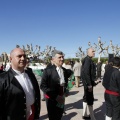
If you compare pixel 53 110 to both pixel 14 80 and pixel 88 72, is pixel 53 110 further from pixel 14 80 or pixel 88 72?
pixel 14 80

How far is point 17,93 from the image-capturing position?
304 centimetres

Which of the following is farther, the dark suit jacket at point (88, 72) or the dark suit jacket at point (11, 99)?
the dark suit jacket at point (88, 72)

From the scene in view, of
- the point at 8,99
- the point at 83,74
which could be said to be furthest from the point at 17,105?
the point at 83,74

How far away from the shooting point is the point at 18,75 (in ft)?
10.7

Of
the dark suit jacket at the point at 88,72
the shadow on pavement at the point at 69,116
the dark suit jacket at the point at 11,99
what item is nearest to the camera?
the dark suit jacket at the point at 11,99

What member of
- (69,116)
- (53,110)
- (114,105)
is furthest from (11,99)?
(69,116)

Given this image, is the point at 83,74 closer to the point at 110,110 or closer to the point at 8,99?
the point at 110,110

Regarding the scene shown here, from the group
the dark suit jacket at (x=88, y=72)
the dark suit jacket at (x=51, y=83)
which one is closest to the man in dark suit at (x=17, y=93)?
the dark suit jacket at (x=51, y=83)

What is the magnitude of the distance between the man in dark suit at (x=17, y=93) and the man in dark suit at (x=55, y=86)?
4.21 ft

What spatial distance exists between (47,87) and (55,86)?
0.52 feet

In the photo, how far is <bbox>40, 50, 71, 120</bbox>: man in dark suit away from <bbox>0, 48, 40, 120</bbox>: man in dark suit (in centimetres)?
128

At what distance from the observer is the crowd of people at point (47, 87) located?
306 centimetres

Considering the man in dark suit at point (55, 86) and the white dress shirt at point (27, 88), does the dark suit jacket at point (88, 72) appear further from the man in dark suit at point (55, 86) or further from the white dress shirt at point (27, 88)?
the white dress shirt at point (27, 88)

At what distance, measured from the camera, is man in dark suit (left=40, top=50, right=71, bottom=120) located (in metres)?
4.67
